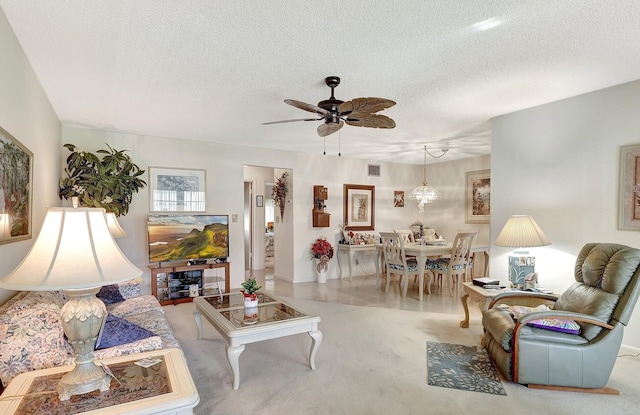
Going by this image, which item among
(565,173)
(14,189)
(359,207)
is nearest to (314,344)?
(14,189)

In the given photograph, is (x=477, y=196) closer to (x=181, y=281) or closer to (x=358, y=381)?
(x=358, y=381)

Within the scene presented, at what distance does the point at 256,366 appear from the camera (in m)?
2.96

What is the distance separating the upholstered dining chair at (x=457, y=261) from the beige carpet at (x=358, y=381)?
4.71ft

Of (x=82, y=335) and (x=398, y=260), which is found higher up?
(x=82, y=335)

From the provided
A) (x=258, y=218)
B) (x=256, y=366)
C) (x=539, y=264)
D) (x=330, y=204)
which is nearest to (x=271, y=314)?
(x=256, y=366)

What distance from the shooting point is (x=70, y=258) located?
4.23 feet

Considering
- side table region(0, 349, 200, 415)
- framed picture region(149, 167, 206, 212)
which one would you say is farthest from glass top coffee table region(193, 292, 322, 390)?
framed picture region(149, 167, 206, 212)

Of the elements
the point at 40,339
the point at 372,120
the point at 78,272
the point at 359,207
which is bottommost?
the point at 40,339

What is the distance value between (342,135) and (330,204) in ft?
6.51

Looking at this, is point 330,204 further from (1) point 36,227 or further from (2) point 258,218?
(1) point 36,227

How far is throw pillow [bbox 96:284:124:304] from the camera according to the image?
3248mm

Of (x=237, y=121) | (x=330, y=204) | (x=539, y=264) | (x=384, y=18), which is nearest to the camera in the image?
(x=384, y=18)

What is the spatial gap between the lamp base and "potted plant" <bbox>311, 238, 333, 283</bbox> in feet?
16.5

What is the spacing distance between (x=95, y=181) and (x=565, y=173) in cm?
530
